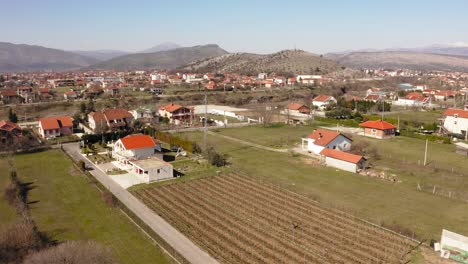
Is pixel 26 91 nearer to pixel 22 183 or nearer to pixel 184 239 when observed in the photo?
pixel 22 183

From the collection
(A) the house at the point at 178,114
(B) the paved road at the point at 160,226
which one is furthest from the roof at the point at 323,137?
(A) the house at the point at 178,114

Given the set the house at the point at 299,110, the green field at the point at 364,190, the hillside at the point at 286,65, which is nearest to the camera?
the green field at the point at 364,190

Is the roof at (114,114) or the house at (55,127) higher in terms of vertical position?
the roof at (114,114)

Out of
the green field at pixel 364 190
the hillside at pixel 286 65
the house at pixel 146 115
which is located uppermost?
the hillside at pixel 286 65

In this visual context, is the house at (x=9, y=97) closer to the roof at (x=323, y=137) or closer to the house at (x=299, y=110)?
the house at (x=299, y=110)

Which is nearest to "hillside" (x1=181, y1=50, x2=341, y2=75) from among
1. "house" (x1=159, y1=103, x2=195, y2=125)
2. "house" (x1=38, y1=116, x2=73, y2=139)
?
"house" (x1=159, y1=103, x2=195, y2=125)

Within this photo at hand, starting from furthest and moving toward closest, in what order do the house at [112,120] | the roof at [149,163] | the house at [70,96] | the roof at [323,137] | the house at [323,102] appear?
the house at [70,96], the house at [323,102], the house at [112,120], the roof at [323,137], the roof at [149,163]
